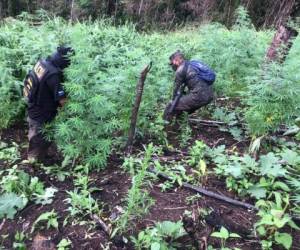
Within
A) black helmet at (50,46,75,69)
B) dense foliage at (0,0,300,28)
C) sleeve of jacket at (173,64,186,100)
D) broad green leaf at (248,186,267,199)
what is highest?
black helmet at (50,46,75,69)

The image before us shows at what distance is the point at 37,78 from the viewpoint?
4469 mm

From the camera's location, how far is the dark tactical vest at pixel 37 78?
4.36m

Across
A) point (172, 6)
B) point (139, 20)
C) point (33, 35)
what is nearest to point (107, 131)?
point (33, 35)

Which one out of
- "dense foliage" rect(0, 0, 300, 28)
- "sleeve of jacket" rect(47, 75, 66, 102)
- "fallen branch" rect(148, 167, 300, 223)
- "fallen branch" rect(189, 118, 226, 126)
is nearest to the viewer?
"fallen branch" rect(148, 167, 300, 223)

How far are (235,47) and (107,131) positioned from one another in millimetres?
3587

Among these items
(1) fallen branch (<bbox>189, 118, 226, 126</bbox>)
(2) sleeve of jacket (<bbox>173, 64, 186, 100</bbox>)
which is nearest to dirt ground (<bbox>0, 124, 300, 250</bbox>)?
(1) fallen branch (<bbox>189, 118, 226, 126</bbox>)

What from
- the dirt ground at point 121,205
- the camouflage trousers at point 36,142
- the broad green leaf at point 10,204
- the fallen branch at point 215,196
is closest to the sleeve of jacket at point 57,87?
the camouflage trousers at point 36,142

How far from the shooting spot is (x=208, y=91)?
19.5 ft

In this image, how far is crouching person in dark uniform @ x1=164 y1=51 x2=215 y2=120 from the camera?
591cm

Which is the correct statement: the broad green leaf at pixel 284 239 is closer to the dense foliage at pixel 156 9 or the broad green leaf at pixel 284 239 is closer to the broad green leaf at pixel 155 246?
the broad green leaf at pixel 155 246

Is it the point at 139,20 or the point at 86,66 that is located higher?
the point at 86,66

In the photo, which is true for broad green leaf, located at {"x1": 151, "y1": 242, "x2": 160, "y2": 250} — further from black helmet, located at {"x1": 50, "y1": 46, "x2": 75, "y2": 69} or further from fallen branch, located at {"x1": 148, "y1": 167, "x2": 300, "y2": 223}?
black helmet, located at {"x1": 50, "y1": 46, "x2": 75, "y2": 69}

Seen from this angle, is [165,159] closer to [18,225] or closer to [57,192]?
[57,192]

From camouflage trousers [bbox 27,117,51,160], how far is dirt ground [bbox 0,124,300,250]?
0.32 metres
